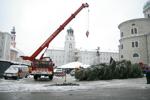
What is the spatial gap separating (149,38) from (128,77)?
31745 millimetres

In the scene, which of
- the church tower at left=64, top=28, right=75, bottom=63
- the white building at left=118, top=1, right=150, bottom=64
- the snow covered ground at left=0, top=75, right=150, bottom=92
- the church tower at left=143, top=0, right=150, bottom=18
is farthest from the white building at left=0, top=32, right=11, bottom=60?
the snow covered ground at left=0, top=75, right=150, bottom=92

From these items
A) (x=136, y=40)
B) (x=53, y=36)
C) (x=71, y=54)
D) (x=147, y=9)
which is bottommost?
(x=53, y=36)

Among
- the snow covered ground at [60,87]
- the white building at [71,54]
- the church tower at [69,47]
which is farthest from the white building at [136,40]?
the church tower at [69,47]

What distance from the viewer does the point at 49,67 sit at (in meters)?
23.7

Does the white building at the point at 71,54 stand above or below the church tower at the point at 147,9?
below

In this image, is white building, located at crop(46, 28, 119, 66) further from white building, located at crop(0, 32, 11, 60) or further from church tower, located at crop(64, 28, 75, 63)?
white building, located at crop(0, 32, 11, 60)

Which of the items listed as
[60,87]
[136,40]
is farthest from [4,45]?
[60,87]

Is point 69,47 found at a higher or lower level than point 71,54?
higher

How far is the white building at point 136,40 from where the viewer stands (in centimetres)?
5144

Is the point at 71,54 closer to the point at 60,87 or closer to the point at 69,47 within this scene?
the point at 69,47

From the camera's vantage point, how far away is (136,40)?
Answer: 2083 inches

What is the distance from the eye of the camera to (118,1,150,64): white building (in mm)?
51438

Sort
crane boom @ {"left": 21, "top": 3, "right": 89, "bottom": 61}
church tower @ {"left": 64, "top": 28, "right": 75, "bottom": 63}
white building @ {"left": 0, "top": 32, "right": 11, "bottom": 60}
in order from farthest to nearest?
church tower @ {"left": 64, "top": 28, "right": 75, "bottom": 63}
white building @ {"left": 0, "top": 32, "right": 11, "bottom": 60}
crane boom @ {"left": 21, "top": 3, "right": 89, "bottom": 61}

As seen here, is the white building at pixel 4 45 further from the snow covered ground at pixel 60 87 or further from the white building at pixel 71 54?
the snow covered ground at pixel 60 87
